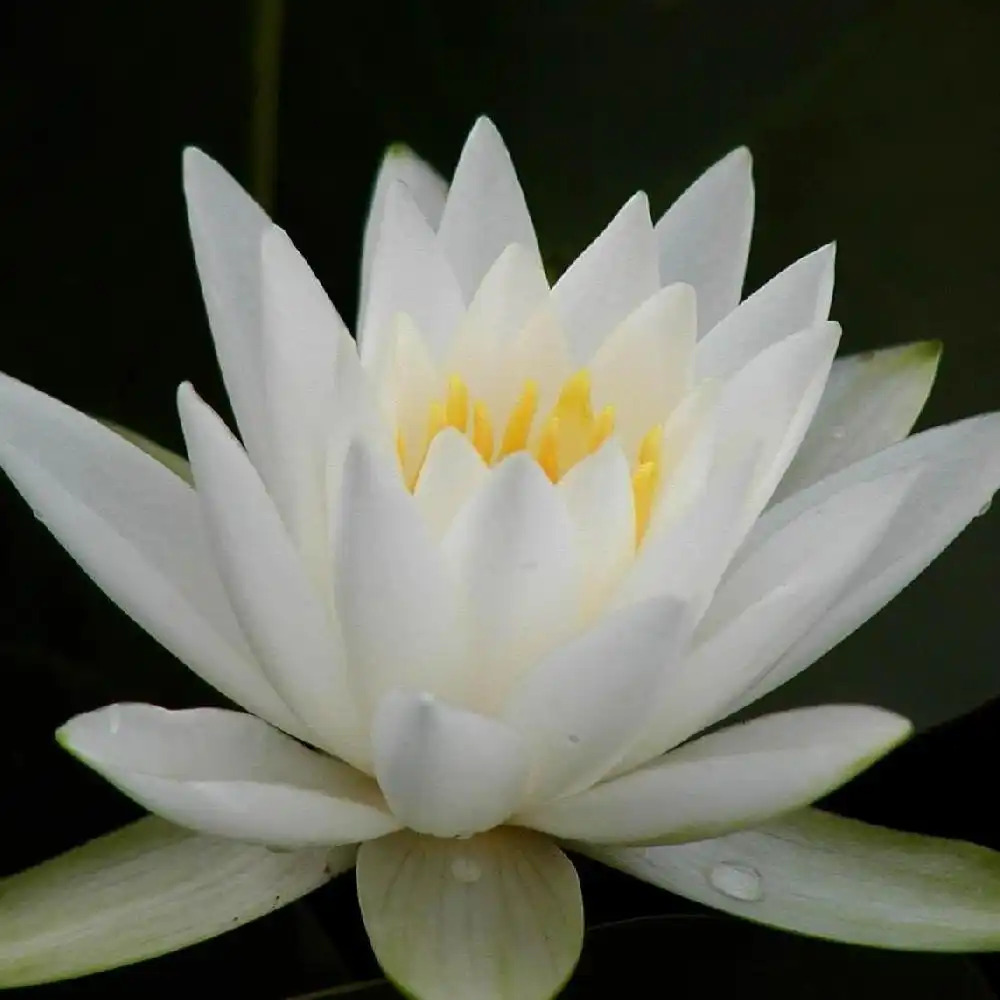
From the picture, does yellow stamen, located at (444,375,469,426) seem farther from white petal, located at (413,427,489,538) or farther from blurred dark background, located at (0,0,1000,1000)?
blurred dark background, located at (0,0,1000,1000)

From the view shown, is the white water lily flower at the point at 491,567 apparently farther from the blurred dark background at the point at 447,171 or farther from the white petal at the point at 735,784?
the blurred dark background at the point at 447,171

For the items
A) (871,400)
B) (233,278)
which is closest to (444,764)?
(233,278)

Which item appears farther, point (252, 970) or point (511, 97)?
point (511, 97)

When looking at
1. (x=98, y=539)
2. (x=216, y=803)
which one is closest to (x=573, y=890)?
(x=216, y=803)

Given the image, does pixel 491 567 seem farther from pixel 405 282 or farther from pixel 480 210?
pixel 480 210

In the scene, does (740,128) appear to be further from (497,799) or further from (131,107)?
(497,799)

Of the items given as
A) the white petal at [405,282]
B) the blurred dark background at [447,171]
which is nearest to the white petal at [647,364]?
the white petal at [405,282]
